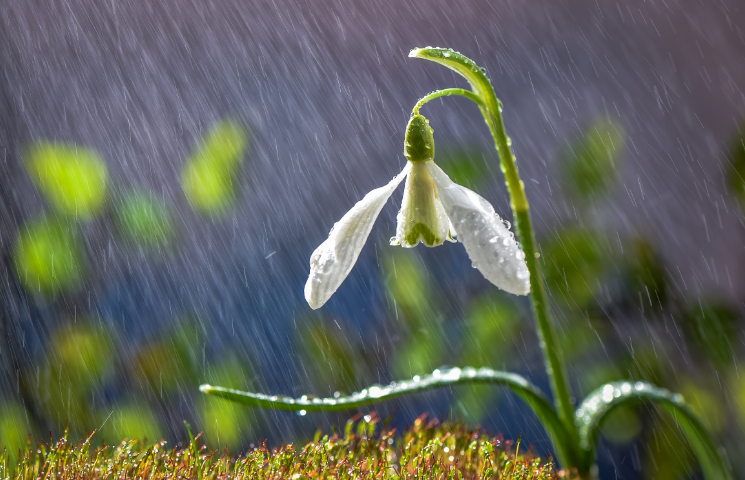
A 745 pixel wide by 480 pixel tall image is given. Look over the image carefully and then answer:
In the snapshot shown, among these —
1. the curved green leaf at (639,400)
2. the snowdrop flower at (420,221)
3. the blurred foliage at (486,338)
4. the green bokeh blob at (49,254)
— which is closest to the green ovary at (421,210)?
the snowdrop flower at (420,221)

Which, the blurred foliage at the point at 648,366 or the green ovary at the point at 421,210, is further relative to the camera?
the blurred foliage at the point at 648,366

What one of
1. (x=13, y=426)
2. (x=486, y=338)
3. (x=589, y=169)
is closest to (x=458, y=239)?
(x=486, y=338)

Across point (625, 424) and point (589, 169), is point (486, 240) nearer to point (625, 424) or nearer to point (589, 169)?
point (589, 169)

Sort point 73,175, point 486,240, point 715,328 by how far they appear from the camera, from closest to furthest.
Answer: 1. point 486,240
2. point 715,328
3. point 73,175

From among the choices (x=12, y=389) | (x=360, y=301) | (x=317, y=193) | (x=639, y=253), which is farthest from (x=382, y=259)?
(x=12, y=389)

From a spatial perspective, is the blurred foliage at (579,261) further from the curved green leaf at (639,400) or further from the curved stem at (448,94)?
the curved stem at (448,94)

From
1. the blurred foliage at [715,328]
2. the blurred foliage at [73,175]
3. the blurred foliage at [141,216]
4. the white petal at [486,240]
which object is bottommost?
the blurred foliage at [715,328]
